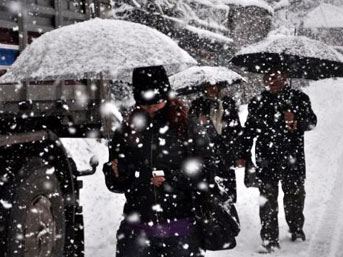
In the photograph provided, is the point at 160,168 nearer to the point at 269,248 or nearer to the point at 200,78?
the point at 269,248

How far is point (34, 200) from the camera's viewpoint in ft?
14.1

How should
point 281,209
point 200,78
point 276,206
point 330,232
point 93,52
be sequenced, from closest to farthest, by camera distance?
point 93,52, point 276,206, point 330,232, point 200,78, point 281,209

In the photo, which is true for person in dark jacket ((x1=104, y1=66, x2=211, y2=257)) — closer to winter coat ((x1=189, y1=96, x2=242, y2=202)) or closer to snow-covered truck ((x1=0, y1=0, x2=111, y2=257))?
snow-covered truck ((x1=0, y1=0, x2=111, y2=257))

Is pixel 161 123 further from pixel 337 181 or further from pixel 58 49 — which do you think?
pixel 337 181

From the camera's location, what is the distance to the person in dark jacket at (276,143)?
20.7ft

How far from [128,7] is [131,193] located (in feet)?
40.4

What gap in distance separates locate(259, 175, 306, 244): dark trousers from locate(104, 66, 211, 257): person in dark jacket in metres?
3.10

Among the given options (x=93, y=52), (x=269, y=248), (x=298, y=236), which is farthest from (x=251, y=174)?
(x=93, y=52)

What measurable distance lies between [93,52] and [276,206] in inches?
136

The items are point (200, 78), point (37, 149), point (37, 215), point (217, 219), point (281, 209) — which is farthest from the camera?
point (281, 209)

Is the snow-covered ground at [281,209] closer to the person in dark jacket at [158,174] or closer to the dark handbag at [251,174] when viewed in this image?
the dark handbag at [251,174]

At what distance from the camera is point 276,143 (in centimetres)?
639

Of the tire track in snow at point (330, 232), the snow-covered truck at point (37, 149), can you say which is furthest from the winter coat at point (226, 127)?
the snow-covered truck at point (37, 149)

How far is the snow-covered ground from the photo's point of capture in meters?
6.38
